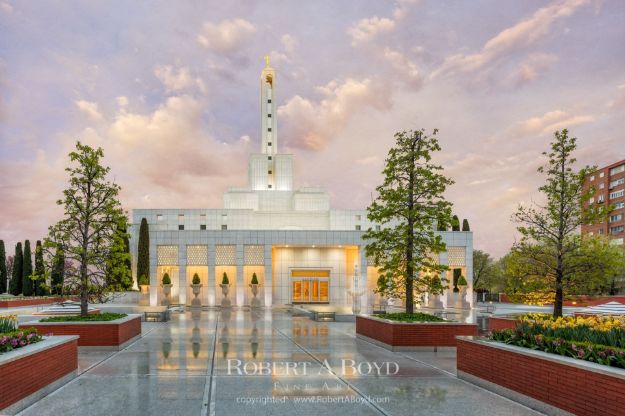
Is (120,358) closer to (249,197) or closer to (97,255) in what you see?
(97,255)

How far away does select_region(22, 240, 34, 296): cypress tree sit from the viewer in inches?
2170

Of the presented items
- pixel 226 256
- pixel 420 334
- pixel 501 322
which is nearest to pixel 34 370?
pixel 420 334

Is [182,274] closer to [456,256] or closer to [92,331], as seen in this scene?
[456,256]

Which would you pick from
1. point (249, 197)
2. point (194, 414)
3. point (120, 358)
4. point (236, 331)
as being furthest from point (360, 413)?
point (249, 197)

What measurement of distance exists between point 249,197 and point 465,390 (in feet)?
168

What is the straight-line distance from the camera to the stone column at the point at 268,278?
167 feet

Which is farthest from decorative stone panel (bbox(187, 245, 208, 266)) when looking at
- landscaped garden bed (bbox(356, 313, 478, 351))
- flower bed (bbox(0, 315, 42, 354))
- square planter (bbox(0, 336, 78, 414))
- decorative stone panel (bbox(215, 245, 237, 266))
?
flower bed (bbox(0, 315, 42, 354))

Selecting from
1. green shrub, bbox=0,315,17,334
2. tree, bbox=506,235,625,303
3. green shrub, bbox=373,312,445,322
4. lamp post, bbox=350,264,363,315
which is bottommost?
lamp post, bbox=350,264,363,315

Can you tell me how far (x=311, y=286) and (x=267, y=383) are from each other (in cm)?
4264

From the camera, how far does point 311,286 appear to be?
54.2m

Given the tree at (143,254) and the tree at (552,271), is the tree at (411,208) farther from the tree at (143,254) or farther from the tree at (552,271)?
the tree at (143,254)

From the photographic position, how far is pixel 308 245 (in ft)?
174

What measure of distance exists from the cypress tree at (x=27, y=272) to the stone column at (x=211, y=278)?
20.7 metres

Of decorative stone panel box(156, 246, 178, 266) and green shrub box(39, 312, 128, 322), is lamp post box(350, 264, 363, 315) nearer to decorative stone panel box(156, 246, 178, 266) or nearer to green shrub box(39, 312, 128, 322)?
green shrub box(39, 312, 128, 322)
